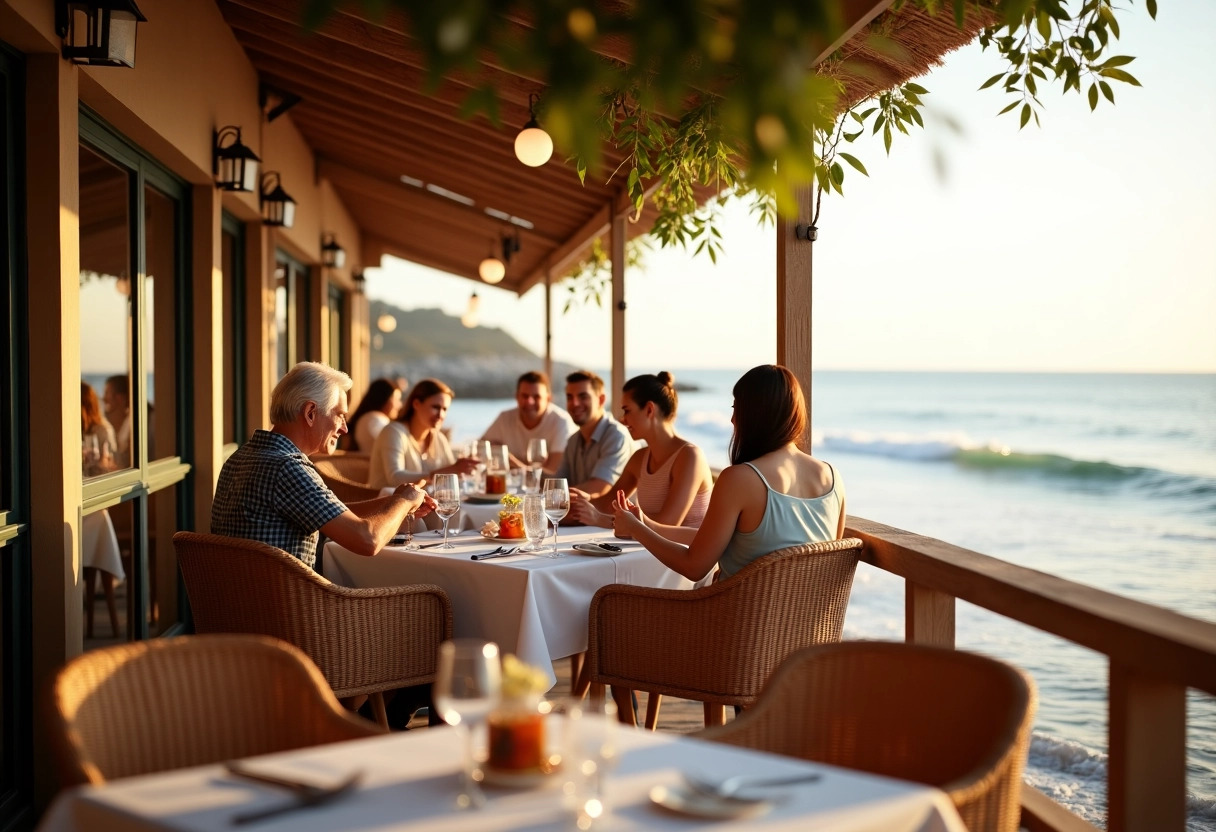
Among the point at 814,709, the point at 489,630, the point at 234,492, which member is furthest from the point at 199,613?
the point at 814,709

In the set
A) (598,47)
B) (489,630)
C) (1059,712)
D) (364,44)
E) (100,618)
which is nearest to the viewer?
(489,630)

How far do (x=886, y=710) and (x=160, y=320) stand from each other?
4.30m

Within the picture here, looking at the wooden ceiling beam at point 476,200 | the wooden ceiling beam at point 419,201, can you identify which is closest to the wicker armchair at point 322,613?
the wooden ceiling beam at point 476,200

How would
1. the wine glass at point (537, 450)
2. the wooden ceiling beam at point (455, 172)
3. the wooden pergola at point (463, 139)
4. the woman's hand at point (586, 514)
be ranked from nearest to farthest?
the wooden pergola at point (463, 139) < the woman's hand at point (586, 514) < the wine glass at point (537, 450) < the wooden ceiling beam at point (455, 172)

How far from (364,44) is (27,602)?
2.91 meters

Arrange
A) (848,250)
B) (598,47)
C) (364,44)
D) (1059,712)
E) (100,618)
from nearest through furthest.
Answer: (598,47) < (100,618) < (364,44) < (1059,712) < (848,250)

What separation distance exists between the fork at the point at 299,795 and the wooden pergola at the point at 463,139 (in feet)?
3.09

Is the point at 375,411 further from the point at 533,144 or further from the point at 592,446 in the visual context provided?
the point at 533,144

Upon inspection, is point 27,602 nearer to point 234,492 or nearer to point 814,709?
point 234,492

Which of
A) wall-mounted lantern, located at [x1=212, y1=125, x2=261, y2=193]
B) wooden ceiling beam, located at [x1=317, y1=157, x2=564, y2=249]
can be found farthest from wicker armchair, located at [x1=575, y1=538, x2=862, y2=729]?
wooden ceiling beam, located at [x1=317, y1=157, x2=564, y2=249]

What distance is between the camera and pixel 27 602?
337 cm

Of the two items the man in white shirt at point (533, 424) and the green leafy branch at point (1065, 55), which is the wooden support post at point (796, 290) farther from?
the man in white shirt at point (533, 424)

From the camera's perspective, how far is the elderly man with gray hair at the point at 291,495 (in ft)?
10.5

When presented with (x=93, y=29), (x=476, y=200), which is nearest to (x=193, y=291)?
(x=93, y=29)
